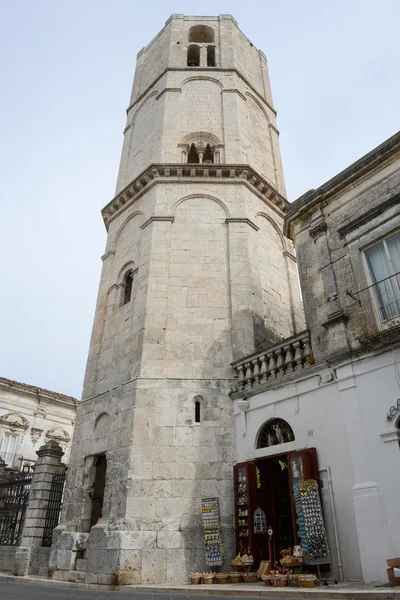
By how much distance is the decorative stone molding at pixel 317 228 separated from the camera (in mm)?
10949

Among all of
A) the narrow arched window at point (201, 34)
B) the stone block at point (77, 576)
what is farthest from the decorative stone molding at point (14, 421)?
the narrow arched window at point (201, 34)

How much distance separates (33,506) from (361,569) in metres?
9.45

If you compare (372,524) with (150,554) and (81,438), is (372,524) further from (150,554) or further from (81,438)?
(81,438)

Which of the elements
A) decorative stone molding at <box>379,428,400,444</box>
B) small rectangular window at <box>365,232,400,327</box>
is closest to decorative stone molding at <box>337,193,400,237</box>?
small rectangular window at <box>365,232,400,327</box>

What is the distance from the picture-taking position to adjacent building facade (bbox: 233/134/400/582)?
777 centimetres

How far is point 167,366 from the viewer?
1184 cm

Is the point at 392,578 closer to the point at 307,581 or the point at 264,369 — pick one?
the point at 307,581

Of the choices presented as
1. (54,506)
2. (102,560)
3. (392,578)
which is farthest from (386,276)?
(54,506)

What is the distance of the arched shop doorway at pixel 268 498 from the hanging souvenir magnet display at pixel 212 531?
1.40ft

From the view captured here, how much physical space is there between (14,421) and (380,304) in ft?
71.2

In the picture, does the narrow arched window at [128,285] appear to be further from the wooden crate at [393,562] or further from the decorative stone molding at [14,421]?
the decorative stone molding at [14,421]

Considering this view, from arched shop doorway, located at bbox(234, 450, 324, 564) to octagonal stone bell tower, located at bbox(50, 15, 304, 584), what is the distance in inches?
20.3

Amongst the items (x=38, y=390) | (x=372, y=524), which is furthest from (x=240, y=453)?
(x=38, y=390)

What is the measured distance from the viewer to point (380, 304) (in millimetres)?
9164
